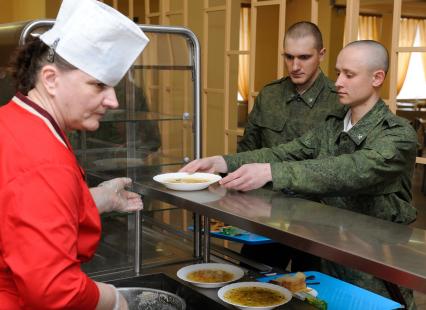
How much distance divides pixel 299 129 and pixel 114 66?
5.45 feet

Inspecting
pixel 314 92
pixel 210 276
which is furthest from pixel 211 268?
pixel 314 92

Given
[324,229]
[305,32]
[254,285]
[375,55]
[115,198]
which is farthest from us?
[305,32]

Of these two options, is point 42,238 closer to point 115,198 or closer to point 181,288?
point 115,198

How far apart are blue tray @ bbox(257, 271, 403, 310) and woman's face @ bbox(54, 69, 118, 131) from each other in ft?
3.07

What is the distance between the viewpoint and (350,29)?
293 centimetres

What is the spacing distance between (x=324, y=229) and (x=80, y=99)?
0.58 m

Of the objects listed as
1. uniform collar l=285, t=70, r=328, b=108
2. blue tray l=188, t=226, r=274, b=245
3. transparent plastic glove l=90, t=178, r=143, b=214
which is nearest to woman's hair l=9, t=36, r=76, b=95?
transparent plastic glove l=90, t=178, r=143, b=214

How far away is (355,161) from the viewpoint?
1.67 metres

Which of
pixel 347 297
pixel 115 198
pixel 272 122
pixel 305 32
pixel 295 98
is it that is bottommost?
pixel 347 297

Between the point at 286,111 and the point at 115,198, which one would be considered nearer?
the point at 115,198

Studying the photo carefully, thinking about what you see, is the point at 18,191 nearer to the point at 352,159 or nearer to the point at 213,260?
the point at 352,159

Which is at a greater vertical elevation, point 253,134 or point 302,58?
point 302,58

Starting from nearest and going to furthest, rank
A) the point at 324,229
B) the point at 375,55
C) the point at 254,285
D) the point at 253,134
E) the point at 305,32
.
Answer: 1. the point at 324,229
2. the point at 254,285
3. the point at 375,55
4. the point at 305,32
5. the point at 253,134

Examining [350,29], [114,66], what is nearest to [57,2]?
[350,29]
